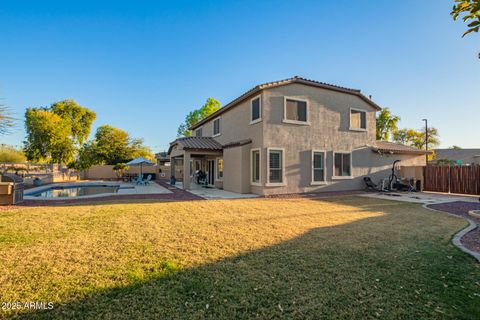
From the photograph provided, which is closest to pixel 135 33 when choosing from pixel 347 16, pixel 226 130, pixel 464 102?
pixel 226 130

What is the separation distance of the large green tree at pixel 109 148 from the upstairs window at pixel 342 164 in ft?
102

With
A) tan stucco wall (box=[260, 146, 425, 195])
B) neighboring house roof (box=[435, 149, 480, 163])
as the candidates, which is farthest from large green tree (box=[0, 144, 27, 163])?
neighboring house roof (box=[435, 149, 480, 163])

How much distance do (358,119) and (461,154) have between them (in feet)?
148

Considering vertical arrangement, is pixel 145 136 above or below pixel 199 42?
below

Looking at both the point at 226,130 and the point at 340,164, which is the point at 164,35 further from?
the point at 340,164

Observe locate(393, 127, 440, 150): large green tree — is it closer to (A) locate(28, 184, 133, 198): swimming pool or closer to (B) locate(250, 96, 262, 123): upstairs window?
(B) locate(250, 96, 262, 123): upstairs window

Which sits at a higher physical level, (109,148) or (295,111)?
(295,111)

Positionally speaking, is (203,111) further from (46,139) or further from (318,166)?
(318,166)

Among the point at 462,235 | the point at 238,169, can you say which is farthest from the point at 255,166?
the point at 462,235

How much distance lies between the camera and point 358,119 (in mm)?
17516

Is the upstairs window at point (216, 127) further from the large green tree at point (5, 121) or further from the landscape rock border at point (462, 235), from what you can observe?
the landscape rock border at point (462, 235)

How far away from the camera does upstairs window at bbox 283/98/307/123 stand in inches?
574

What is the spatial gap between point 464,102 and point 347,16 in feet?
57.8

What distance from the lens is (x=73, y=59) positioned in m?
18.5
